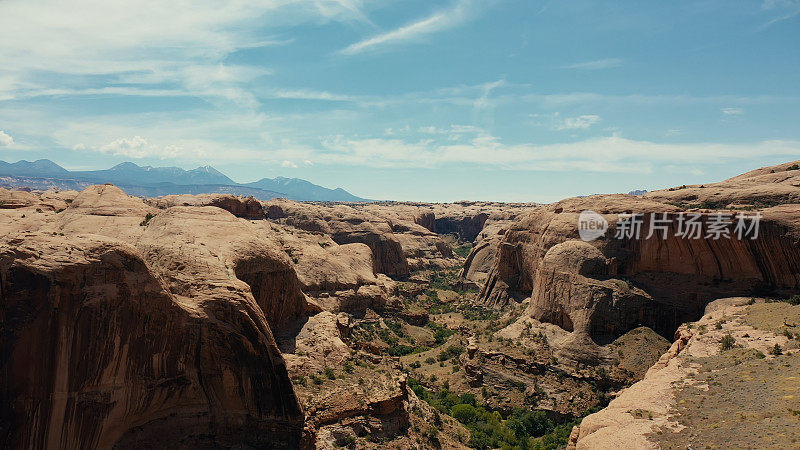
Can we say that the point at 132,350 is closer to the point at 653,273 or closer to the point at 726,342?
the point at 726,342

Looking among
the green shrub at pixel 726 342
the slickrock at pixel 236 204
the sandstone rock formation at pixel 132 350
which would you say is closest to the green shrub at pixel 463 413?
the green shrub at pixel 726 342

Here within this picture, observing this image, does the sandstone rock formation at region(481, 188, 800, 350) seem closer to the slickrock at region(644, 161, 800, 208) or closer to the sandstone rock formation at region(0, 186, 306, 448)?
the slickrock at region(644, 161, 800, 208)

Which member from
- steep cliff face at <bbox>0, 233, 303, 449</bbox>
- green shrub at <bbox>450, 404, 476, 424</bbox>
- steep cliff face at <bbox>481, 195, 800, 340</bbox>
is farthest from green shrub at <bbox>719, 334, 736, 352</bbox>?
steep cliff face at <bbox>0, 233, 303, 449</bbox>

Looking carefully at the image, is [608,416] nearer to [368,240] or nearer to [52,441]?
[52,441]

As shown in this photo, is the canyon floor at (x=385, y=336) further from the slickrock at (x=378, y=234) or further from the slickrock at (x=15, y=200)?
the slickrock at (x=378, y=234)

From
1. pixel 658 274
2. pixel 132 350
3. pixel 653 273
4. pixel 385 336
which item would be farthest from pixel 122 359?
pixel 658 274
